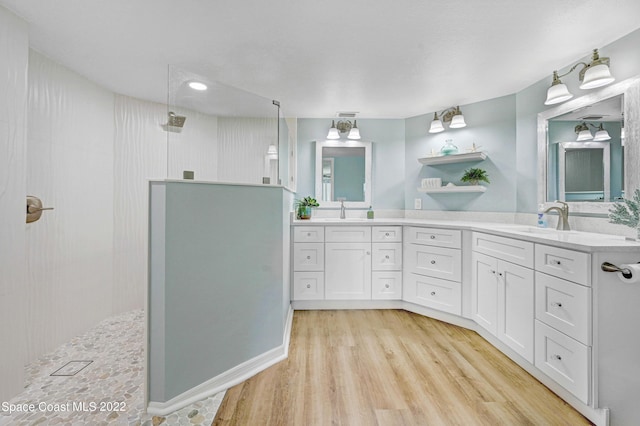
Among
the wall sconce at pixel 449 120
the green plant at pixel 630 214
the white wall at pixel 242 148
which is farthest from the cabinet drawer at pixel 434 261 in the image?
the white wall at pixel 242 148

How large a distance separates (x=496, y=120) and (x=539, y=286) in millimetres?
1940

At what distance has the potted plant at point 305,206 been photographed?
328 centimetres

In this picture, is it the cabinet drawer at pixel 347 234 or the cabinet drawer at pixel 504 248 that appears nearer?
the cabinet drawer at pixel 504 248

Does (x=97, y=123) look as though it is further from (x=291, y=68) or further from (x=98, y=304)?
(x=291, y=68)

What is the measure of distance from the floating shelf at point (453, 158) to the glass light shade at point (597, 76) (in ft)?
3.46

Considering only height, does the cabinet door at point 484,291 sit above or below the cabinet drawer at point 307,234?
below

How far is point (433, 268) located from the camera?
274 centimetres

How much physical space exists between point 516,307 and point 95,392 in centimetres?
276

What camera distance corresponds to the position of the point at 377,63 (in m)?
2.20

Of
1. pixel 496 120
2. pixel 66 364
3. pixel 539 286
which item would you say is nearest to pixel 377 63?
pixel 496 120

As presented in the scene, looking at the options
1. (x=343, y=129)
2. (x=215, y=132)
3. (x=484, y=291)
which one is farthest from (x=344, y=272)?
(x=215, y=132)

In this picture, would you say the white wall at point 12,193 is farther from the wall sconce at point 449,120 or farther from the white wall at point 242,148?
the wall sconce at point 449,120

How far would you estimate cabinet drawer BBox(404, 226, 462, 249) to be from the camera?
259 centimetres

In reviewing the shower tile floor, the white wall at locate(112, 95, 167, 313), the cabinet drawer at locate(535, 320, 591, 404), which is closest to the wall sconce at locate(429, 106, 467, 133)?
the cabinet drawer at locate(535, 320, 591, 404)
